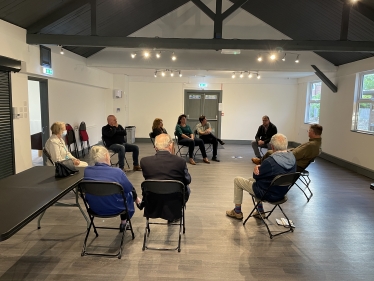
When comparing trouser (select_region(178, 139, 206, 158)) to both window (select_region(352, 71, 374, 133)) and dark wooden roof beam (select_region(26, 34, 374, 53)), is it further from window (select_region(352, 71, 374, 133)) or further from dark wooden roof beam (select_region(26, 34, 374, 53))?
window (select_region(352, 71, 374, 133))

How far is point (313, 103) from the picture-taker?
8766 mm

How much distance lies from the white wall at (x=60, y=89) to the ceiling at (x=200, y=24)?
0.30 meters

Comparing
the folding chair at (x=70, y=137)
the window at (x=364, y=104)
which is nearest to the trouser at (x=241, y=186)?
the window at (x=364, y=104)

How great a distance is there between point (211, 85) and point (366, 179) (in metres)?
5.83

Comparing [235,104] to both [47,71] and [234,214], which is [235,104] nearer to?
[47,71]

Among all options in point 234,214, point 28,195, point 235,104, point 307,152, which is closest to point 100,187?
point 28,195

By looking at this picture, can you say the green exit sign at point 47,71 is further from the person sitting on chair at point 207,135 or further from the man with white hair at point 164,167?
the person sitting on chair at point 207,135

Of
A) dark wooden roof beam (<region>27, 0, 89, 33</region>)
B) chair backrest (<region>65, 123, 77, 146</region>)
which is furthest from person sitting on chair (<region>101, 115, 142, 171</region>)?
dark wooden roof beam (<region>27, 0, 89, 33</region>)

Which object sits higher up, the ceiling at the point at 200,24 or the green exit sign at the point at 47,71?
the ceiling at the point at 200,24

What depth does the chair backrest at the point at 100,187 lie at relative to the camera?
243 cm

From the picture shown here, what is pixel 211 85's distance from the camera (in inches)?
388

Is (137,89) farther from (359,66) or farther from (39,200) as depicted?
(39,200)

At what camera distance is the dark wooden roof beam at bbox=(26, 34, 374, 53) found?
4539 mm

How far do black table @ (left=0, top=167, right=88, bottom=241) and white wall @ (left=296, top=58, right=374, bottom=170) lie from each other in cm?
584
